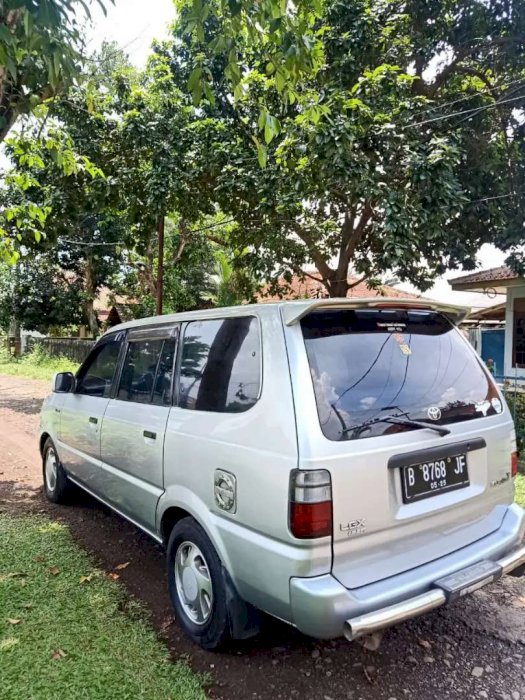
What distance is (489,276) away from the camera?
11.0 meters

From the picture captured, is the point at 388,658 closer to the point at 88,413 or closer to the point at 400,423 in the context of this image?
the point at 400,423

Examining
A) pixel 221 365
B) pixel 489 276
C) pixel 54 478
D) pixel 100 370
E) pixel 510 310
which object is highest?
pixel 489 276

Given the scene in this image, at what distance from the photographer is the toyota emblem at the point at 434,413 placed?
2.51 meters

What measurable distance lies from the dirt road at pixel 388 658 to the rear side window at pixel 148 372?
1.28 m

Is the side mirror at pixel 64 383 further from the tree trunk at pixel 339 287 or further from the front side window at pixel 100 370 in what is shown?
the tree trunk at pixel 339 287

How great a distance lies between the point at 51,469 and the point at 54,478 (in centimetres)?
12

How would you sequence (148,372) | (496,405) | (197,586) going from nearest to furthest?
1. (197,586)
2. (496,405)
3. (148,372)

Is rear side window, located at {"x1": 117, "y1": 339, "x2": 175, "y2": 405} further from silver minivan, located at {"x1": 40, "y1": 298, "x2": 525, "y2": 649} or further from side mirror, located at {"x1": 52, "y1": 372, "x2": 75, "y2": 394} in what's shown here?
side mirror, located at {"x1": 52, "y1": 372, "x2": 75, "y2": 394}

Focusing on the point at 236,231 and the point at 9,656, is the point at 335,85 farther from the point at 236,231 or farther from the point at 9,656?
the point at 9,656

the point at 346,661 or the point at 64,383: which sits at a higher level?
the point at 64,383

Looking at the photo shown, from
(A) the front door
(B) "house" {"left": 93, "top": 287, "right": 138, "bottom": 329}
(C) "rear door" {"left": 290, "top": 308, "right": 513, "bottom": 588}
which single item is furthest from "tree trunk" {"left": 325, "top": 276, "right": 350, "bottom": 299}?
(B) "house" {"left": 93, "top": 287, "right": 138, "bottom": 329}

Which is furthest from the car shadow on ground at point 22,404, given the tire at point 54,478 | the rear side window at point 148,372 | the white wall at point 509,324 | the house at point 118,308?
the white wall at point 509,324

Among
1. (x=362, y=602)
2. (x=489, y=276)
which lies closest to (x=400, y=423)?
(x=362, y=602)

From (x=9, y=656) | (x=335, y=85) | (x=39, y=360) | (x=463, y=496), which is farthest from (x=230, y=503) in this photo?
(x=39, y=360)
